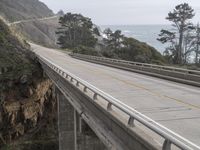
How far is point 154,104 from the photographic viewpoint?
15.1 meters

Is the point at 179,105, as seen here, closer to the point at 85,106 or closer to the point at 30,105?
the point at 85,106

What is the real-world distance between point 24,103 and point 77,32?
230ft

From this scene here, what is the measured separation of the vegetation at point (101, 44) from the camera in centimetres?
7638

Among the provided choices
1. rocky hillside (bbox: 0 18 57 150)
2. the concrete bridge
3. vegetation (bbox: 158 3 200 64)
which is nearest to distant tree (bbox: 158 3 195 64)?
vegetation (bbox: 158 3 200 64)

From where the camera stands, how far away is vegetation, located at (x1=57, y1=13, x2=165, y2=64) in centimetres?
7638

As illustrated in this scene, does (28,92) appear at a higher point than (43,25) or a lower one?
lower

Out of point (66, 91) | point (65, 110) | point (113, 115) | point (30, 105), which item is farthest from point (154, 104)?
point (30, 105)

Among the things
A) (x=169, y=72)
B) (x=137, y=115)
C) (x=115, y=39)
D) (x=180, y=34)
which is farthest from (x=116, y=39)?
(x=137, y=115)

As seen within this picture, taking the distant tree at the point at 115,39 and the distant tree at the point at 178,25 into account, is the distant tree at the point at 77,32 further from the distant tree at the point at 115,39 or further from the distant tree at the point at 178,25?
the distant tree at the point at 178,25

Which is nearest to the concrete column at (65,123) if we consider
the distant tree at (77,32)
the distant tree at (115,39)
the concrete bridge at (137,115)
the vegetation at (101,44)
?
the concrete bridge at (137,115)

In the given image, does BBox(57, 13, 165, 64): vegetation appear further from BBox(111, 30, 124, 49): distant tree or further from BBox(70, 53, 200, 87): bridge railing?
BBox(70, 53, 200, 87): bridge railing

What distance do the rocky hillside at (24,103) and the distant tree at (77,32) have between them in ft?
186

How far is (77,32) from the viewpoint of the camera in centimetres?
10756

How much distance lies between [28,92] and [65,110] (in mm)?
11296
